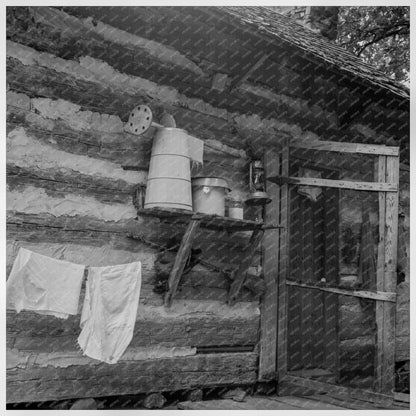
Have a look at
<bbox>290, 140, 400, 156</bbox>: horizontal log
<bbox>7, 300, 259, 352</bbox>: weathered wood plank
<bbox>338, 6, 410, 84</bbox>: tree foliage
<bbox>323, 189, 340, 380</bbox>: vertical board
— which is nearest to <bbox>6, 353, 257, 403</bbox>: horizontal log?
<bbox>7, 300, 259, 352</bbox>: weathered wood plank

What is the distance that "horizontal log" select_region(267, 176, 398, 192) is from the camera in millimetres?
5074

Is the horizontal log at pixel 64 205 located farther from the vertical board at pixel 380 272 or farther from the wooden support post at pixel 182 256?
the vertical board at pixel 380 272

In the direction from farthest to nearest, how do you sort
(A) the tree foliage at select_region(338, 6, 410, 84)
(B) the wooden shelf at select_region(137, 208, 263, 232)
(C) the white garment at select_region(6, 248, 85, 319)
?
(A) the tree foliage at select_region(338, 6, 410, 84) → (B) the wooden shelf at select_region(137, 208, 263, 232) → (C) the white garment at select_region(6, 248, 85, 319)

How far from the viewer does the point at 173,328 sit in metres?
4.62

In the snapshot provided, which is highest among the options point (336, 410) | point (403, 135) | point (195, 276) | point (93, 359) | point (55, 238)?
point (403, 135)

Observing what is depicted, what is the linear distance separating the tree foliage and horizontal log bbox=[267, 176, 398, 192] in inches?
369

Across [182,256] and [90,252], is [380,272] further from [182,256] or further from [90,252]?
[90,252]

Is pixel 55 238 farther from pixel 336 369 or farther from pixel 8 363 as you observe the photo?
pixel 336 369

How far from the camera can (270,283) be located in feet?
17.8

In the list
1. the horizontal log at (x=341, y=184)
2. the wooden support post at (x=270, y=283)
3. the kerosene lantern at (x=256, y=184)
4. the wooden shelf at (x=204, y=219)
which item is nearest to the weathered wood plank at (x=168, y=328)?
the wooden support post at (x=270, y=283)

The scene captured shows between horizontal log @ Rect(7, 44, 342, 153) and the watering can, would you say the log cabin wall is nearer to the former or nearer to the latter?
horizontal log @ Rect(7, 44, 342, 153)

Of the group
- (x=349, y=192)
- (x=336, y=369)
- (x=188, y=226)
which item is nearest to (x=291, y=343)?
(x=336, y=369)

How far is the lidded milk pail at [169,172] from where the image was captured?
14.2ft

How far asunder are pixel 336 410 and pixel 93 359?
83.9 inches
